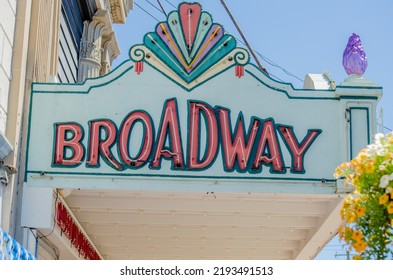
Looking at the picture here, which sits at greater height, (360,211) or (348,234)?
(360,211)

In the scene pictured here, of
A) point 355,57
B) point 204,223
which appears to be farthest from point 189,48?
point 204,223

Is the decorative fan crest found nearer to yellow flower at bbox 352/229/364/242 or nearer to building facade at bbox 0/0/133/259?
building facade at bbox 0/0/133/259

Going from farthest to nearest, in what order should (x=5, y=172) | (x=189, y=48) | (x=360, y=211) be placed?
(x=189, y=48) → (x=5, y=172) → (x=360, y=211)

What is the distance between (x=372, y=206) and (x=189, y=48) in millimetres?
7047

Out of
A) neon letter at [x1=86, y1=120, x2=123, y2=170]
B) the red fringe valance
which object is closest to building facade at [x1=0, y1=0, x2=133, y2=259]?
the red fringe valance

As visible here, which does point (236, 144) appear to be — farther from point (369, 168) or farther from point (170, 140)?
point (369, 168)

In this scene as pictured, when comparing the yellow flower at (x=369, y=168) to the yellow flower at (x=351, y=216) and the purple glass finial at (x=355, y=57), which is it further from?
the purple glass finial at (x=355, y=57)

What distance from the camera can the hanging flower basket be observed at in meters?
6.46

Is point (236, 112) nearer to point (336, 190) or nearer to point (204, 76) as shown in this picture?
point (204, 76)

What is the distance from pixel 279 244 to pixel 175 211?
12.1 ft

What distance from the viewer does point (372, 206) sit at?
6.51 m

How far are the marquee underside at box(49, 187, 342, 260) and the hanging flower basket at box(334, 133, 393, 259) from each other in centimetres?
628

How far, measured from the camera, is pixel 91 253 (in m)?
18.4

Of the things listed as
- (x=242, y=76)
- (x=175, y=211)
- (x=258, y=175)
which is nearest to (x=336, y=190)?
(x=258, y=175)
